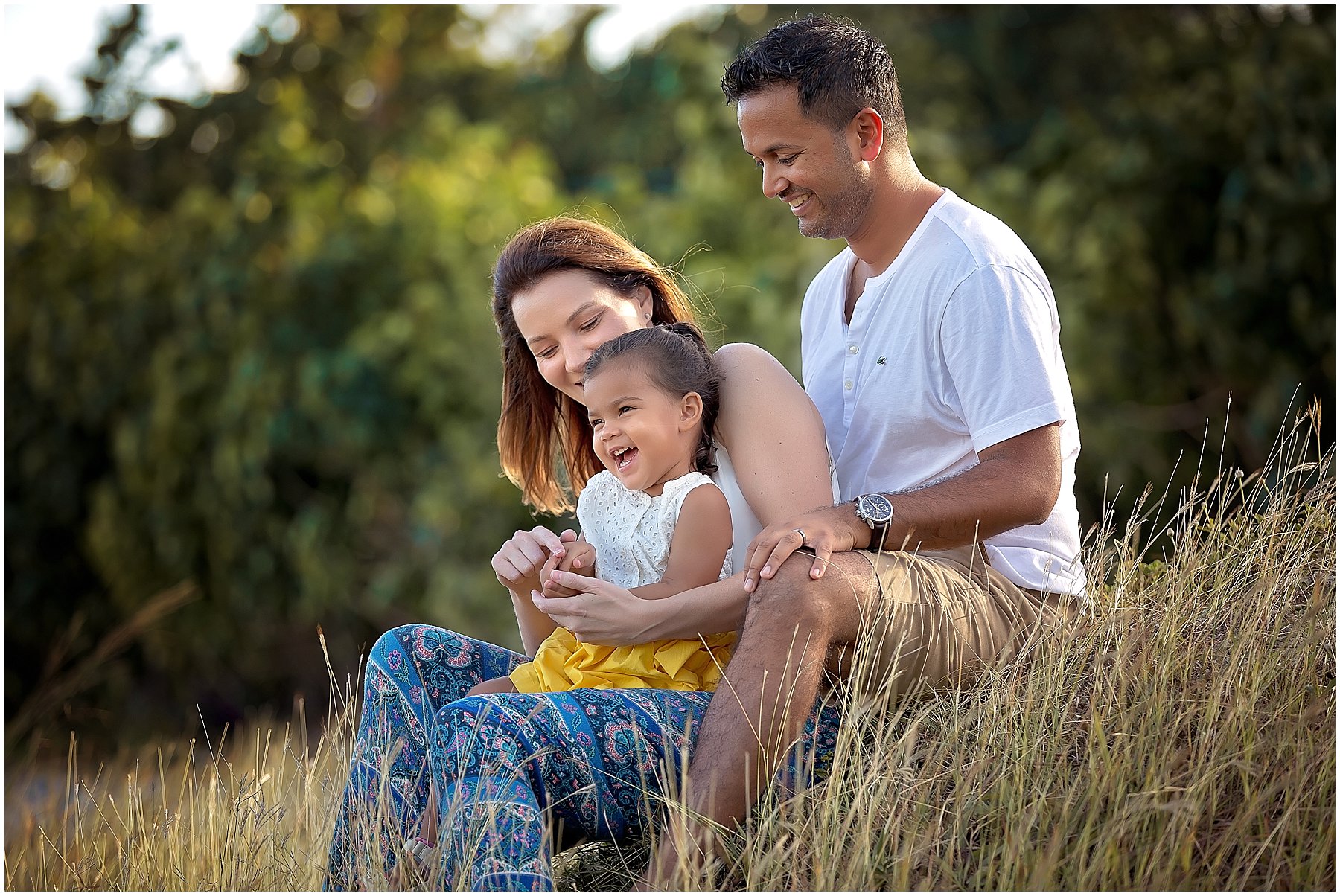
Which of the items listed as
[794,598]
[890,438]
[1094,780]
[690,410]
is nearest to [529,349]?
[690,410]

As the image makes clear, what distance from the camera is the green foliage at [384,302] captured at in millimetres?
6949

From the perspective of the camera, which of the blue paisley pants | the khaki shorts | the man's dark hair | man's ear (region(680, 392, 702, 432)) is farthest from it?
the man's dark hair

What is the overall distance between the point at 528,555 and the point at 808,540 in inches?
24.3

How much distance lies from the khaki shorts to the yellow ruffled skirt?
1.03 ft

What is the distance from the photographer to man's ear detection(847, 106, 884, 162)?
288 cm

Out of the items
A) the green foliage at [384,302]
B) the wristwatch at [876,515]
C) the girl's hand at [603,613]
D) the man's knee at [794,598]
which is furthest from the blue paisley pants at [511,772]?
the green foliage at [384,302]

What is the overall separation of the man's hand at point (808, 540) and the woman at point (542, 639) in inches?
5.7

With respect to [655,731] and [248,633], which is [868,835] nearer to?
[655,731]

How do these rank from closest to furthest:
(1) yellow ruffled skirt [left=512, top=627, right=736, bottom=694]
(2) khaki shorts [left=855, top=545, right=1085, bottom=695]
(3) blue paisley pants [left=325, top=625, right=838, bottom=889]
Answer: (3) blue paisley pants [left=325, top=625, right=838, bottom=889] → (2) khaki shorts [left=855, top=545, right=1085, bottom=695] → (1) yellow ruffled skirt [left=512, top=627, right=736, bottom=694]

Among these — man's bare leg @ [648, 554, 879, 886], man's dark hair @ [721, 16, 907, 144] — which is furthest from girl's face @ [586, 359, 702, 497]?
man's dark hair @ [721, 16, 907, 144]

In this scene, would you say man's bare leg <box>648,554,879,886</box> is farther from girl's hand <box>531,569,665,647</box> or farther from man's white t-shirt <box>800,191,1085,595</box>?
man's white t-shirt <box>800,191,1085,595</box>

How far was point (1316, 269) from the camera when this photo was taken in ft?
21.8

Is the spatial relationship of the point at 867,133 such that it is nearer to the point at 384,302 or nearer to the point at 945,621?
the point at 945,621

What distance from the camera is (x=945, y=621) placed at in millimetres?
2543
